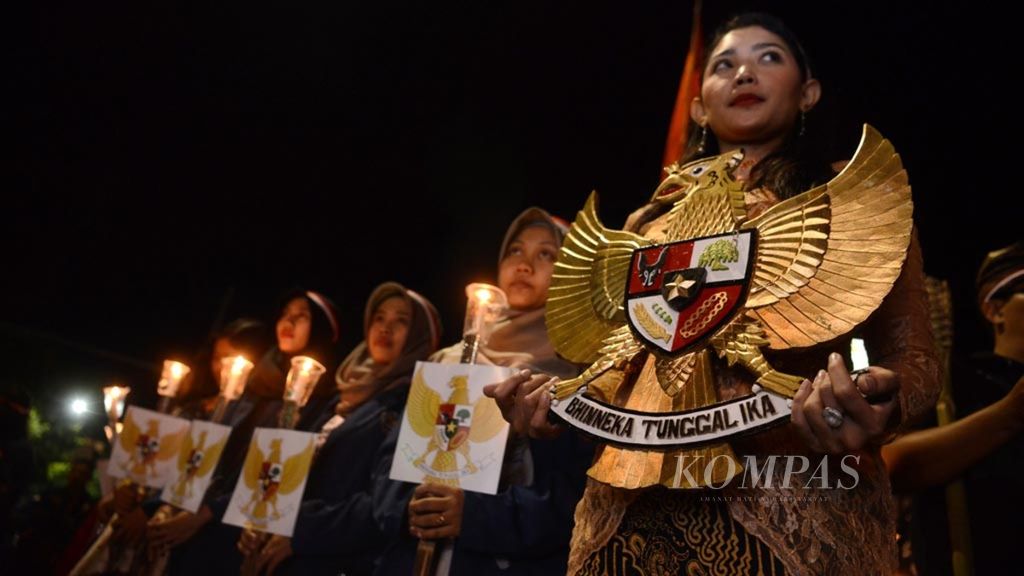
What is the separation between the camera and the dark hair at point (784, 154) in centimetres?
167

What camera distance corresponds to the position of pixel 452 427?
227cm

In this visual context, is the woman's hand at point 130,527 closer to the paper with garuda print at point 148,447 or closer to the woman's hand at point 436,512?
the paper with garuda print at point 148,447

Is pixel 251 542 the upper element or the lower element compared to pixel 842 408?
lower

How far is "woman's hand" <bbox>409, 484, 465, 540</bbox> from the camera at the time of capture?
7.40 ft

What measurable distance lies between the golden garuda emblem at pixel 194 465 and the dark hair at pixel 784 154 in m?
2.61

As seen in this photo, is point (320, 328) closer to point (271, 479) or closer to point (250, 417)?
point (250, 417)

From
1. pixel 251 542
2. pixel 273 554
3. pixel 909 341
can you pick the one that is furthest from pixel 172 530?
pixel 909 341

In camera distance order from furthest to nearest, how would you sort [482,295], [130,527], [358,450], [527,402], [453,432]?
[130,527]
[358,450]
[482,295]
[453,432]
[527,402]

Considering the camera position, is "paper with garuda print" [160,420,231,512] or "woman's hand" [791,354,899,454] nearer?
"woman's hand" [791,354,899,454]

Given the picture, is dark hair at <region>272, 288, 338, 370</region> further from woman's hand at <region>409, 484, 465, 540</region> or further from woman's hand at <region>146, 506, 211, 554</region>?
woman's hand at <region>409, 484, 465, 540</region>

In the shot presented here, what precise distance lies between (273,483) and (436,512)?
3.24 feet

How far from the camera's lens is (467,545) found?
7.47 ft

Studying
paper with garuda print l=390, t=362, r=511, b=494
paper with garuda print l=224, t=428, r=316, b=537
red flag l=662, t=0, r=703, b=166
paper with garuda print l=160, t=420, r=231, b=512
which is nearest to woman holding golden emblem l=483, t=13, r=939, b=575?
paper with garuda print l=390, t=362, r=511, b=494

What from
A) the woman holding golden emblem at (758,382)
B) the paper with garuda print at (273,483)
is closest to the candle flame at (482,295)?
the woman holding golden emblem at (758,382)
